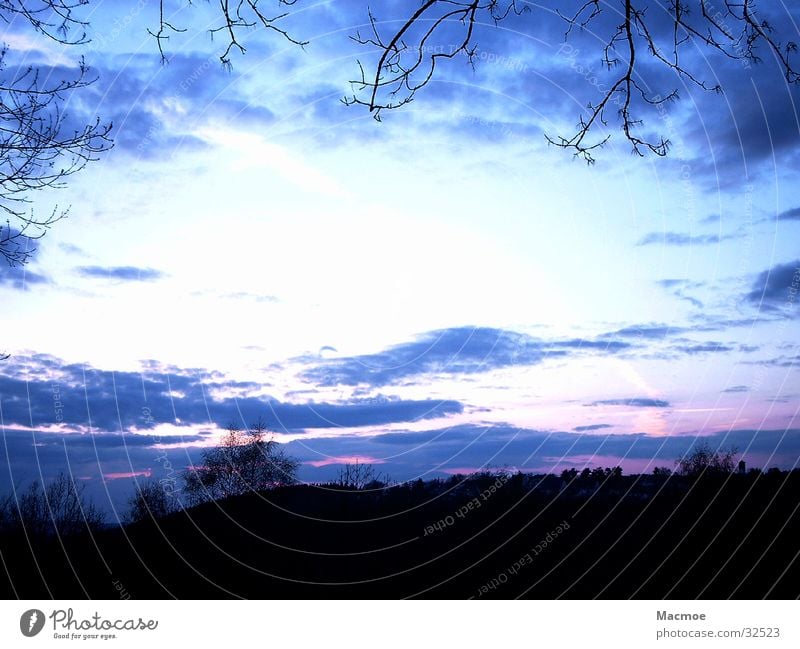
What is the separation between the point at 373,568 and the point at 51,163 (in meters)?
14.1

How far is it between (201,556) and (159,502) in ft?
48.4

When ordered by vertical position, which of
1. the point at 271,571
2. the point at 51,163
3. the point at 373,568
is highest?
the point at 51,163

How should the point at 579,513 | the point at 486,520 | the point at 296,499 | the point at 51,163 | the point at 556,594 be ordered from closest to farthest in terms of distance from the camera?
the point at 51,163
the point at 556,594
the point at 579,513
the point at 486,520
the point at 296,499

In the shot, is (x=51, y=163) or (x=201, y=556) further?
(x=201, y=556)

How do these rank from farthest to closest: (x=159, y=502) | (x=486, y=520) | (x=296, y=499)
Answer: (x=159, y=502)
(x=296, y=499)
(x=486, y=520)

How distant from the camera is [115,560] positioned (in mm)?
18609

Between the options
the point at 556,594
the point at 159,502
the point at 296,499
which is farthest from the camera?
the point at 159,502

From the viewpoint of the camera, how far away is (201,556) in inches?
804

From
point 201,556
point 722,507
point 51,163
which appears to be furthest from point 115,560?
point 722,507
